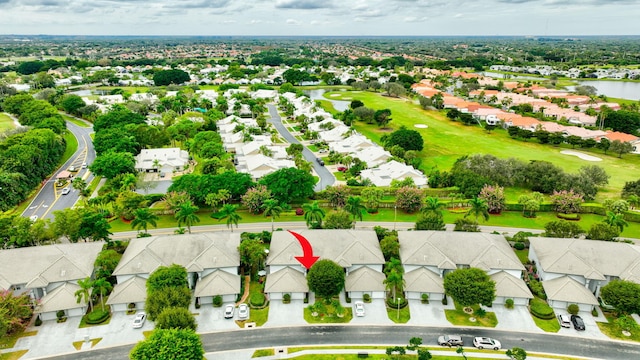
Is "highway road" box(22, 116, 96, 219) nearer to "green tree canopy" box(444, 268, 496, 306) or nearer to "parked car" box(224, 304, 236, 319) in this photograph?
"parked car" box(224, 304, 236, 319)

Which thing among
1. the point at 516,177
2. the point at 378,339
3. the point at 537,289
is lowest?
the point at 378,339

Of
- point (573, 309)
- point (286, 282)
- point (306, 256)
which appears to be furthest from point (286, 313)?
point (573, 309)

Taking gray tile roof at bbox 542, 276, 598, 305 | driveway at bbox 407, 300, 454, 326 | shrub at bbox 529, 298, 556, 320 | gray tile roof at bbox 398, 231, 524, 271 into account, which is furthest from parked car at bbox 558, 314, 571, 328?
driveway at bbox 407, 300, 454, 326

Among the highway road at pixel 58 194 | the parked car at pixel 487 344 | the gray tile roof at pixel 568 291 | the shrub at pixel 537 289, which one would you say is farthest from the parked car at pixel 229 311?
the highway road at pixel 58 194

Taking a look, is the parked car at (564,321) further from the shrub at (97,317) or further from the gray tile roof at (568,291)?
the shrub at (97,317)

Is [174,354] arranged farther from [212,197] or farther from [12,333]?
[212,197]

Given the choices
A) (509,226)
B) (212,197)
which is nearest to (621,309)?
(509,226)

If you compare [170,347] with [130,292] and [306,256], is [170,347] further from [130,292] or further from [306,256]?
[306,256]
